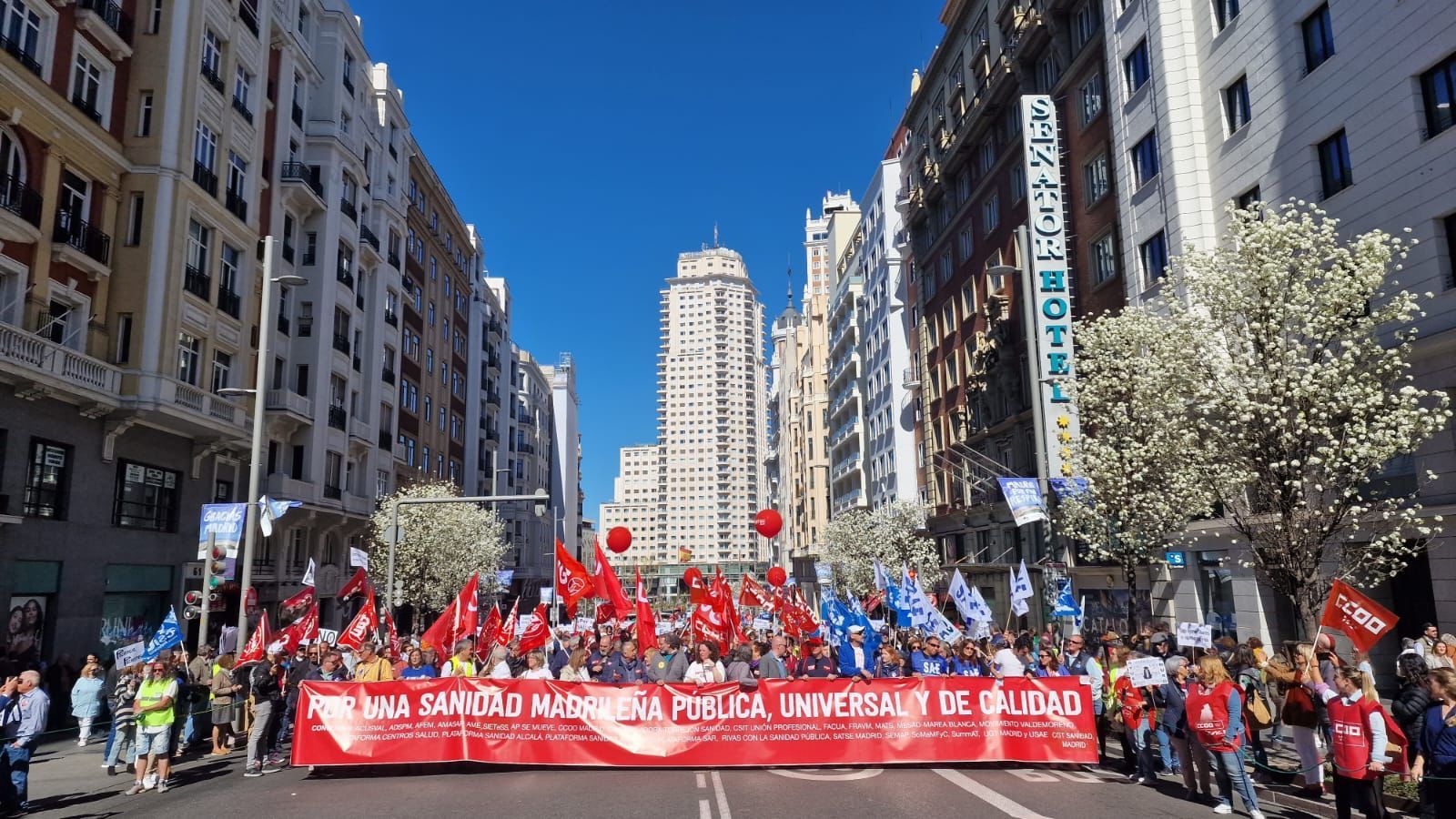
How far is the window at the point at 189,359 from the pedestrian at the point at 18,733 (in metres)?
17.8

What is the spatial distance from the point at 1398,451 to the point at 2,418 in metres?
27.2

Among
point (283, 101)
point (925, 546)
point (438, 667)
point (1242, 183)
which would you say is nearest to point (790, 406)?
point (925, 546)

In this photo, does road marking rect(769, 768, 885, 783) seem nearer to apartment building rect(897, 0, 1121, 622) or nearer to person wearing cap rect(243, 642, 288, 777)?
person wearing cap rect(243, 642, 288, 777)

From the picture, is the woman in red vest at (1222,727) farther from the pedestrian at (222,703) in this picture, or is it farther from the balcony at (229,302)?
the balcony at (229,302)

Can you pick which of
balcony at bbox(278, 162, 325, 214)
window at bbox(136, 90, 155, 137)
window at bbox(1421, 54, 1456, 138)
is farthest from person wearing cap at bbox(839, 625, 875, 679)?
balcony at bbox(278, 162, 325, 214)

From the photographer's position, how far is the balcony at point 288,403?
112 ft

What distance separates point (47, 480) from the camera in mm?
22469

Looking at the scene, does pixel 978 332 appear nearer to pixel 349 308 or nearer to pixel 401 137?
pixel 349 308

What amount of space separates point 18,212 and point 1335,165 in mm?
29232

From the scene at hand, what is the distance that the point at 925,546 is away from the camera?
48531 millimetres

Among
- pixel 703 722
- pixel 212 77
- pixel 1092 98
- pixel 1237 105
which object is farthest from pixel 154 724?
pixel 1092 98

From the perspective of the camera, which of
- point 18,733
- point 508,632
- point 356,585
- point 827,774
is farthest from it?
point 356,585

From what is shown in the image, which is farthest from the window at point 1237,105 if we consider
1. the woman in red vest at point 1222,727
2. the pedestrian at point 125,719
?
the pedestrian at point 125,719

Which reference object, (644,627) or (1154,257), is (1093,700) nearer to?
(644,627)
